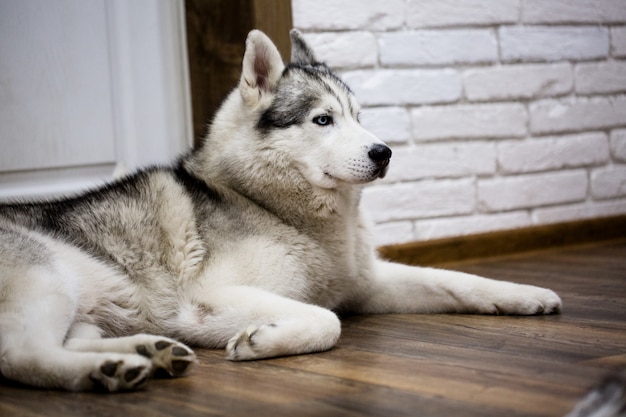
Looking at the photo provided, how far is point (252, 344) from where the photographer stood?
1.74 meters

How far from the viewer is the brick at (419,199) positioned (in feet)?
9.73

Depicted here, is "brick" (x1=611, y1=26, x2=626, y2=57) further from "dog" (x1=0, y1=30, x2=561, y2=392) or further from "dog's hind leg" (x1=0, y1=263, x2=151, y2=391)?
"dog's hind leg" (x1=0, y1=263, x2=151, y2=391)

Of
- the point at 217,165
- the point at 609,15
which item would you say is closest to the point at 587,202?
the point at 609,15

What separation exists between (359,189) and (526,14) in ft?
4.74

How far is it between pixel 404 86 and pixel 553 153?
0.77 m

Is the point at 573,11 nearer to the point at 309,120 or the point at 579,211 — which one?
the point at 579,211

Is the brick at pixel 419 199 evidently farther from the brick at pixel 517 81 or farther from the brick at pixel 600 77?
the brick at pixel 600 77

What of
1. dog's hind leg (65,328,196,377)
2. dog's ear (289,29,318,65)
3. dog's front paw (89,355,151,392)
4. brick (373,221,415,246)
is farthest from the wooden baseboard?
dog's front paw (89,355,151,392)

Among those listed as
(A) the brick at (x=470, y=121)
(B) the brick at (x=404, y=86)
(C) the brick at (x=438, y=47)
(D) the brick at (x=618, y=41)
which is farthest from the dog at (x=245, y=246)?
(D) the brick at (x=618, y=41)

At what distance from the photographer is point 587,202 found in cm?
349

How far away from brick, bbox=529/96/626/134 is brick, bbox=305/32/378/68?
775mm

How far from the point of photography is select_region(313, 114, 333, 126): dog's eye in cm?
209

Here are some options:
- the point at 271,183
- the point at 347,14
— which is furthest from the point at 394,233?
the point at 271,183

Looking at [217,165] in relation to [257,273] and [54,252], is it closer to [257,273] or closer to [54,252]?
[257,273]
